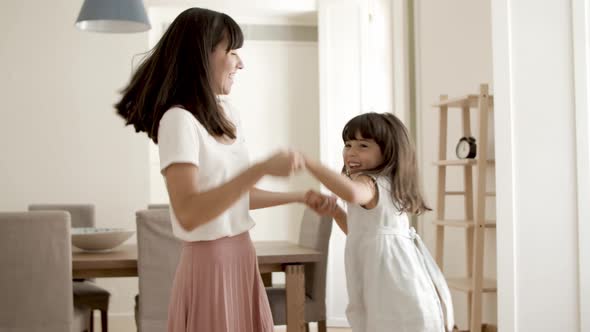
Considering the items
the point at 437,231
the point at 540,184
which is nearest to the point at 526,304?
the point at 540,184

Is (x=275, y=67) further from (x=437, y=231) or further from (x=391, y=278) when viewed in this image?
(x=391, y=278)

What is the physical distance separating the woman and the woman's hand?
0.02 metres

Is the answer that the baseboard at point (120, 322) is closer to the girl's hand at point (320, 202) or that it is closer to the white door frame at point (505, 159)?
the white door frame at point (505, 159)

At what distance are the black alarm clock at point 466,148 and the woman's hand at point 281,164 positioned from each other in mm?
2876

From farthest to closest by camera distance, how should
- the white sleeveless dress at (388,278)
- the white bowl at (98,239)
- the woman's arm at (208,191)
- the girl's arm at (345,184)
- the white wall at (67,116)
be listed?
the white wall at (67,116) < the white bowl at (98,239) < the white sleeveless dress at (388,278) < the girl's arm at (345,184) < the woman's arm at (208,191)

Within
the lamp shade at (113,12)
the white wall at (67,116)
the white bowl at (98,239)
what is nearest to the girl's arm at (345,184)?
the white bowl at (98,239)

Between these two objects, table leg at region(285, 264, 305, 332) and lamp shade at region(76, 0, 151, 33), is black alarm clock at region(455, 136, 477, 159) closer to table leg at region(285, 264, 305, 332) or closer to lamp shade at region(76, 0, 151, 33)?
table leg at region(285, 264, 305, 332)

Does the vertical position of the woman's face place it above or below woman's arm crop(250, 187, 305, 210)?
above

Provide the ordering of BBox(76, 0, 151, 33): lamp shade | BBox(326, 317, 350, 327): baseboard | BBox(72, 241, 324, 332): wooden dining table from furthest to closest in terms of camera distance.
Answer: BBox(326, 317, 350, 327): baseboard
BBox(76, 0, 151, 33): lamp shade
BBox(72, 241, 324, 332): wooden dining table

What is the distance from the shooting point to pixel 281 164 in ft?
4.13

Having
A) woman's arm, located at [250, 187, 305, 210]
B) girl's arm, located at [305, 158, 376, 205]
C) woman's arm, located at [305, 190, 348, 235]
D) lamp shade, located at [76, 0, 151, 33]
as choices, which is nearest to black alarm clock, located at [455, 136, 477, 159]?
lamp shade, located at [76, 0, 151, 33]

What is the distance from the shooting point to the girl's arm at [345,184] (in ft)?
5.28

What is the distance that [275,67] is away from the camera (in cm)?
644

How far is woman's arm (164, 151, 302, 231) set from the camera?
1246 mm
